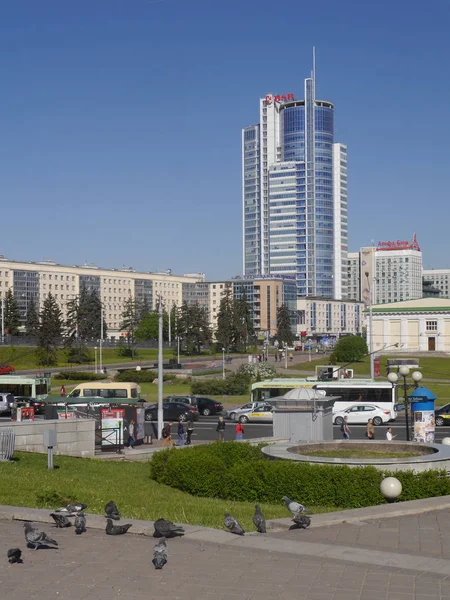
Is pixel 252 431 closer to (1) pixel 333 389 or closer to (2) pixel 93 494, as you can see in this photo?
(1) pixel 333 389

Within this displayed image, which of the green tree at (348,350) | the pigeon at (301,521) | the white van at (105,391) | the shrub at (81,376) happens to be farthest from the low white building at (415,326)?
the pigeon at (301,521)

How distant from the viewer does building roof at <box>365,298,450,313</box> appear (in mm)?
120500

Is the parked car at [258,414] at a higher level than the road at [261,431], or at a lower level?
higher

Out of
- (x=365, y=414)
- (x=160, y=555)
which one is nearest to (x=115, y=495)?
(x=160, y=555)

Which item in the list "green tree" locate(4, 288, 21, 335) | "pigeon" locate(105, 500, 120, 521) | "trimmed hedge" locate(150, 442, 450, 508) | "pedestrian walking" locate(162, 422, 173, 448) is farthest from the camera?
"green tree" locate(4, 288, 21, 335)

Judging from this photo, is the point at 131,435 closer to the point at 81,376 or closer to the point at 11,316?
the point at 81,376

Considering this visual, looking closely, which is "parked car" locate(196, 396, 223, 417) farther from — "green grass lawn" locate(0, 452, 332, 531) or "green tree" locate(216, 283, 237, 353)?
"green tree" locate(216, 283, 237, 353)

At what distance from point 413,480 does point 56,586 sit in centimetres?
858

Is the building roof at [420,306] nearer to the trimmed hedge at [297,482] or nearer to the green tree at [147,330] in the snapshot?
the green tree at [147,330]

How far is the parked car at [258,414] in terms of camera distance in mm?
45438

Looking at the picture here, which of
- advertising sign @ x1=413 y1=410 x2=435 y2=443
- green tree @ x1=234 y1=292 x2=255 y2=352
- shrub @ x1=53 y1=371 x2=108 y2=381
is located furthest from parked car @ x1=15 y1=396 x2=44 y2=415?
green tree @ x1=234 y1=292 x2=255 y2=352

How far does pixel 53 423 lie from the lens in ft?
86.0

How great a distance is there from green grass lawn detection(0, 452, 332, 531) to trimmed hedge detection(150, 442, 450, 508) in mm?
486

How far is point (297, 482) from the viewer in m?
16.3
